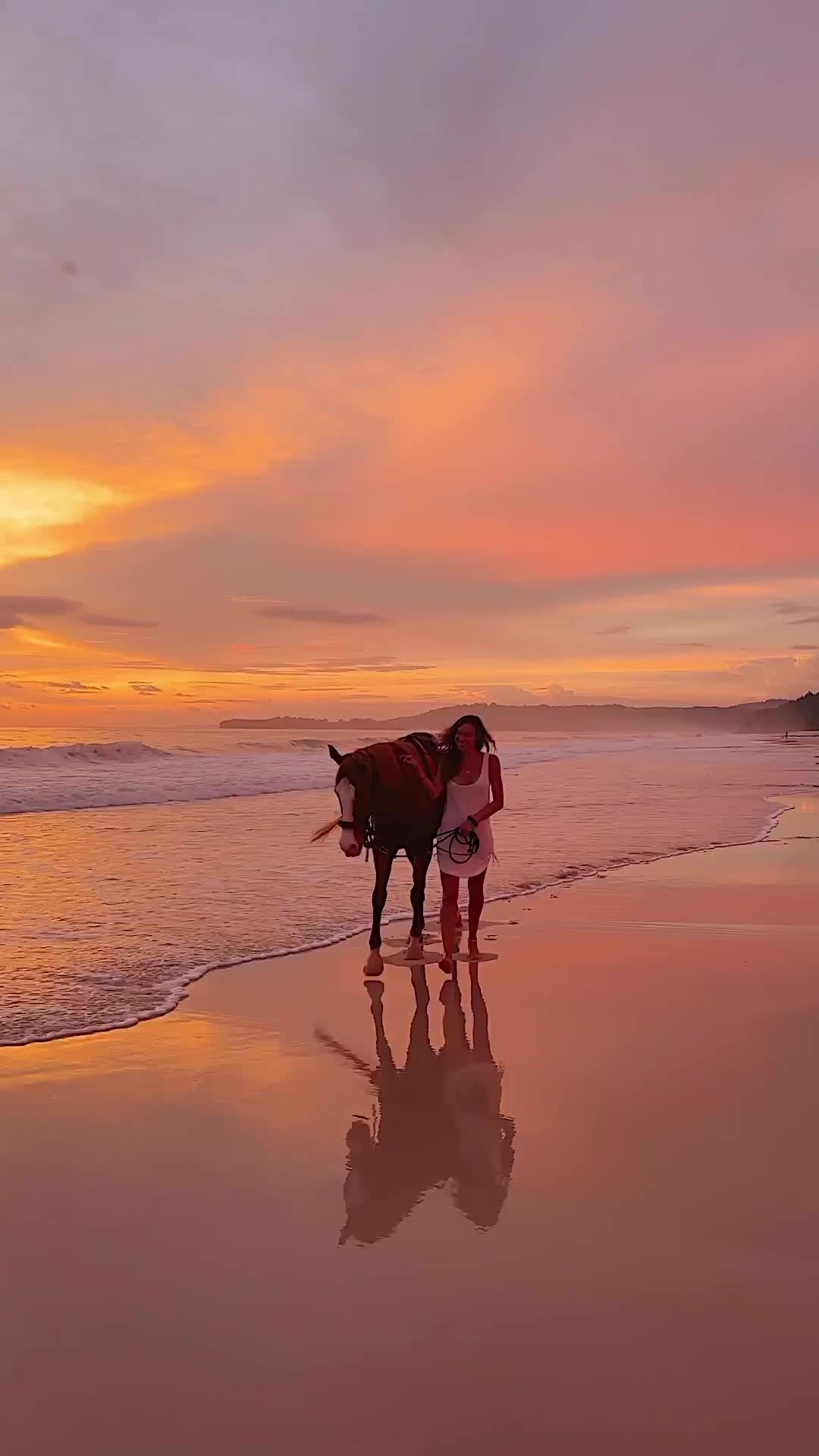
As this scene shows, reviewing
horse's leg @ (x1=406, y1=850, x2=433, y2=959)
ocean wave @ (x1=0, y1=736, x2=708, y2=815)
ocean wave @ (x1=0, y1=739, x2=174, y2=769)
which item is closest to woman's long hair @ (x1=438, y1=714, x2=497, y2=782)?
horse's leg @ (x1=406, y1=850, x2=433, y2=959)

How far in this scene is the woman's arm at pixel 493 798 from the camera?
882 centimetres

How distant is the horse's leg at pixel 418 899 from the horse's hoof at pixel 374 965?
1.65 feet

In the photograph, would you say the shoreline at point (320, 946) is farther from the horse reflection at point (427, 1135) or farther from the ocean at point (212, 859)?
the horse reflection at point (427, 1135)

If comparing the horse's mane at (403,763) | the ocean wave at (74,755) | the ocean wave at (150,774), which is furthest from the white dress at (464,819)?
the ocean wave at (74,755)

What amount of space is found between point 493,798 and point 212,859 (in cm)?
644

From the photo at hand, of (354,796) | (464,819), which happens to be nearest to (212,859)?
(464,819)

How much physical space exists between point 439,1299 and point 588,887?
8.87 meters

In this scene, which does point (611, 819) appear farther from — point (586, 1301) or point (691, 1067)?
point (586, 1301)

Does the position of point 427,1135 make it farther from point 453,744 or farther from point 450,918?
point 453,744

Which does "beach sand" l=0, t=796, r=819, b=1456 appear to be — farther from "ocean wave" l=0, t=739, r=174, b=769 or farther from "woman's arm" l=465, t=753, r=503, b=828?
"ocean wave" l=0, t=739, r=174, b=769

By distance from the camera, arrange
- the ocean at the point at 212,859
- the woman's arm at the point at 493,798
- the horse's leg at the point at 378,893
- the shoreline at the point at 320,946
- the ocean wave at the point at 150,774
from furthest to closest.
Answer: the ocean wave at the point at 150,774
the woman's arm at the point at 493,798
the horse's leg at the point at 378,893
the ocean at the point at 212,859
the shoreline at the point at 320,946

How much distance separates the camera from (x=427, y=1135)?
4.64 meters

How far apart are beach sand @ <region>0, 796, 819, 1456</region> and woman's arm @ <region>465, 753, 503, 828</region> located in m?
2.33

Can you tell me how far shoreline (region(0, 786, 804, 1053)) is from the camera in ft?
20.1
